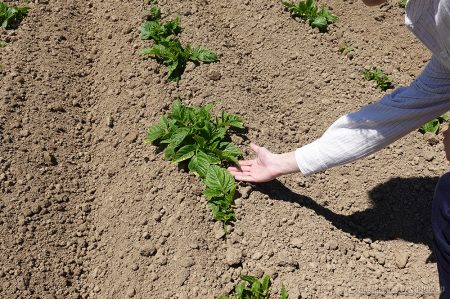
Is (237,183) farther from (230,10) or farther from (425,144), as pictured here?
(230,10)

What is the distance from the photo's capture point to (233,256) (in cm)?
292

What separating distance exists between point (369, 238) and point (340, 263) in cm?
29

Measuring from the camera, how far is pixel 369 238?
317 cm

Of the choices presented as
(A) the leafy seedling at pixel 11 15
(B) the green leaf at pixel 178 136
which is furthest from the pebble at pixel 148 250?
(A) the leafy seedling at pixel 11 15

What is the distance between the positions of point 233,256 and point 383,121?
3.47 ft

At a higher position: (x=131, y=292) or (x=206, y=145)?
(x=206, y=145)

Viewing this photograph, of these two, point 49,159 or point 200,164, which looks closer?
point 200,164

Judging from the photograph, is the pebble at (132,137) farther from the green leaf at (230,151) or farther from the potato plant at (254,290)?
the potato plant at (254,290)

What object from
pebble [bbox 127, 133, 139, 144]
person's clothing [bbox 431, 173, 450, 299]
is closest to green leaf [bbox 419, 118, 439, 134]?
pebble [bbox 127, 133, 139, 144]

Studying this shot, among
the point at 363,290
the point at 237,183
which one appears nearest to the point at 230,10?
the point at 237,183

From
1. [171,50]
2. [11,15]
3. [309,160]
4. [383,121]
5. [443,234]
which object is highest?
[443,234]

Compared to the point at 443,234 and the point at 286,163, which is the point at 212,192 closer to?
the point at 286,163

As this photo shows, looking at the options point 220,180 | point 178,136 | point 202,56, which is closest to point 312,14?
point 202,56

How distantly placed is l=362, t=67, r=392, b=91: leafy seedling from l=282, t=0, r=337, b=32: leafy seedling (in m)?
0.54
